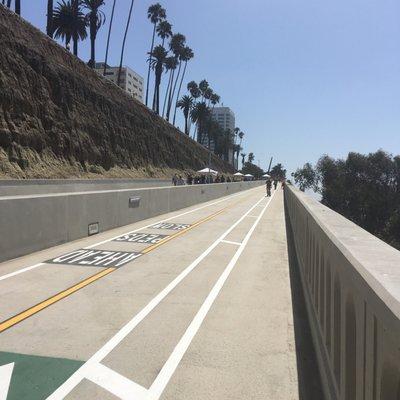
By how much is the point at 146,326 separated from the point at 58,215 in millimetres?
7643

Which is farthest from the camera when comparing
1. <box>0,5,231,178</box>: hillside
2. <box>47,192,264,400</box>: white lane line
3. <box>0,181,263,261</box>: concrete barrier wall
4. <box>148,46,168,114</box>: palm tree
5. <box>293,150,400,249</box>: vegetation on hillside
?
<box>148,46,168,114</box>: palm tree

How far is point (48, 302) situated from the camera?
322 inches

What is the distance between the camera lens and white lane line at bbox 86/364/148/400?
5.02 metres

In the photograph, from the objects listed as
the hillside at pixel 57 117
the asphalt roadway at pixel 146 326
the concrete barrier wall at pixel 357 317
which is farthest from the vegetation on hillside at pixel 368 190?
the concrete barrier wall at pixel 357 317

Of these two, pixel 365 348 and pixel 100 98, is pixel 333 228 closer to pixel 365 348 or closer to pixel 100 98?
pixel 365 348

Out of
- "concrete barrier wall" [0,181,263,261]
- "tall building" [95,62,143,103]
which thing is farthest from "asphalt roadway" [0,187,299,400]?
"tall building" [95,62,143,103]

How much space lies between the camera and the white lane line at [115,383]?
16.5ft

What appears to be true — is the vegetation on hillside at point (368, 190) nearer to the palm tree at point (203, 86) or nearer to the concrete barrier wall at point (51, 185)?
the concrete barrier wall at point (51, 185)

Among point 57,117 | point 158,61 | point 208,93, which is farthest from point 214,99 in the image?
point 57,117

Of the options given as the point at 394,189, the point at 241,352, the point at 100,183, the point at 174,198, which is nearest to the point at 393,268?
the point at 241,352

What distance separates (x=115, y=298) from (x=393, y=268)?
5388 millimetres

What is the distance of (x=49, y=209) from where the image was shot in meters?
13.5

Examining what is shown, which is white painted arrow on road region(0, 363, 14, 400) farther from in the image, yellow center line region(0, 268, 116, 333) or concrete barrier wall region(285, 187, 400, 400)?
concrete barrier wall region(285, 187, 400, 400)

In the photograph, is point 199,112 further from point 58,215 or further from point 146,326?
point 146,326
